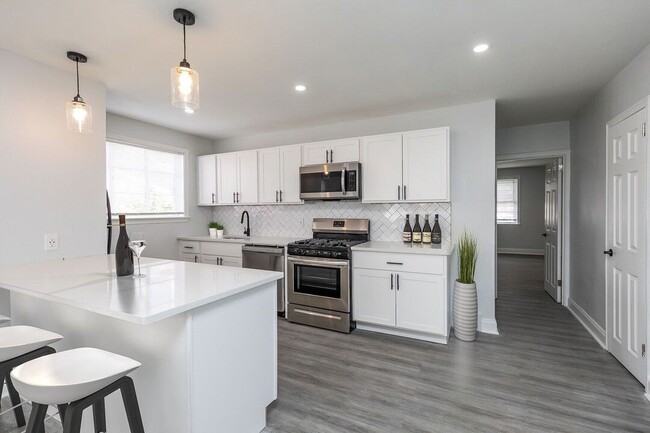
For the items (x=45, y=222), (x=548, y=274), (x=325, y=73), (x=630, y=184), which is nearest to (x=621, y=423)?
(x=630, y=184)

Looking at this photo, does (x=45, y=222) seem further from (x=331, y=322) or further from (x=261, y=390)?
(x=331, y=322)

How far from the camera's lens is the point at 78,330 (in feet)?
6.10

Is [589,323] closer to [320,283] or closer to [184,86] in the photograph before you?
[320,283]

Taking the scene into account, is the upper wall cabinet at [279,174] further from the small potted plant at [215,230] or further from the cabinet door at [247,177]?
the small potted plant at [215,230]

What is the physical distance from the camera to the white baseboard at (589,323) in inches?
125

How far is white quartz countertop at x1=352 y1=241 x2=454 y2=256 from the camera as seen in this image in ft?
10.3

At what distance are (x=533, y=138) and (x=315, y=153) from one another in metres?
3.10

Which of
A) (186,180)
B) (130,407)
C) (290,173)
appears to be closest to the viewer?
(130,407)

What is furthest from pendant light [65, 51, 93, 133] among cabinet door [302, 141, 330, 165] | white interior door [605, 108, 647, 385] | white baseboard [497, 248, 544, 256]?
white baseboard [497, 248, 544, 256]

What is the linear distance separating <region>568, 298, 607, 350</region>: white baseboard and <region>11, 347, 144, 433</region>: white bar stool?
3.94 meters

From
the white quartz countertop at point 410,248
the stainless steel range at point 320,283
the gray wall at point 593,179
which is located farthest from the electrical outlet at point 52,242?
the gray wall at point 593,179

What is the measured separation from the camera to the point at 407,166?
356 centimetres

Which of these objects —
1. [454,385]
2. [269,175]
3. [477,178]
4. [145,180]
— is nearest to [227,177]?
[269,175]

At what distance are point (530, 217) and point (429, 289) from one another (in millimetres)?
7482
